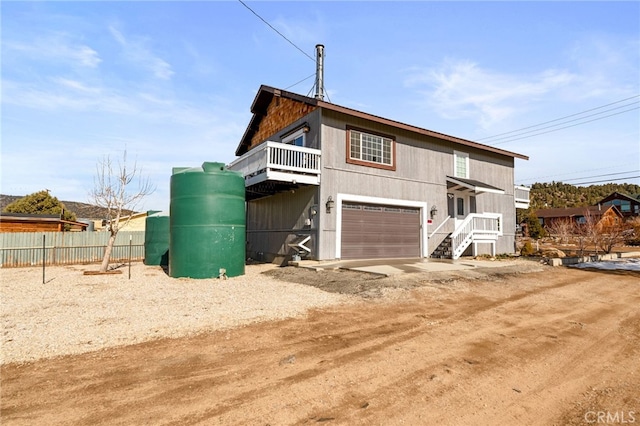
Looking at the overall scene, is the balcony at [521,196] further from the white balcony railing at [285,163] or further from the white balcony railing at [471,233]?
the white balcony railing at [285,163]

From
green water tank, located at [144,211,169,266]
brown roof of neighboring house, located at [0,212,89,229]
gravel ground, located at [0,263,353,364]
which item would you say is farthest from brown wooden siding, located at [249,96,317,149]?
brown roof of neighboring house, located at [0,212,89,229]

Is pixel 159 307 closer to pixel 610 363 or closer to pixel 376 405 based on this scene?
pixel 376 405

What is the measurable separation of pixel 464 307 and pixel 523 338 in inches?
78.8

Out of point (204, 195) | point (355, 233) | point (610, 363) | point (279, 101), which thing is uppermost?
point (279, 101)

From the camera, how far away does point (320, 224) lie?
14.0 metres

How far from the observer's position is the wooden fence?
16.2m

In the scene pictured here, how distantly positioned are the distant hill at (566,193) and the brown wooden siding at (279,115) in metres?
81.1

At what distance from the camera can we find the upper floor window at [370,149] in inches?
603

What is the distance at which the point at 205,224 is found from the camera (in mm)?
11367

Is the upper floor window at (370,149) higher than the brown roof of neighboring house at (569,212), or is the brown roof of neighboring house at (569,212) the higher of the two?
the upper floor window at (370,149)

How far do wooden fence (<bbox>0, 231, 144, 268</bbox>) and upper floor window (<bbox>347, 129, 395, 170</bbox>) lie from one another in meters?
10.6

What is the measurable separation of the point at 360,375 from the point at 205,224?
8.74 meters

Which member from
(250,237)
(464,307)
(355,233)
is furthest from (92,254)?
(464,307)

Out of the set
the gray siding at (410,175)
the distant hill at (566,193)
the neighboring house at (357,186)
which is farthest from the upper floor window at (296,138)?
the distant hill at (566,193)
